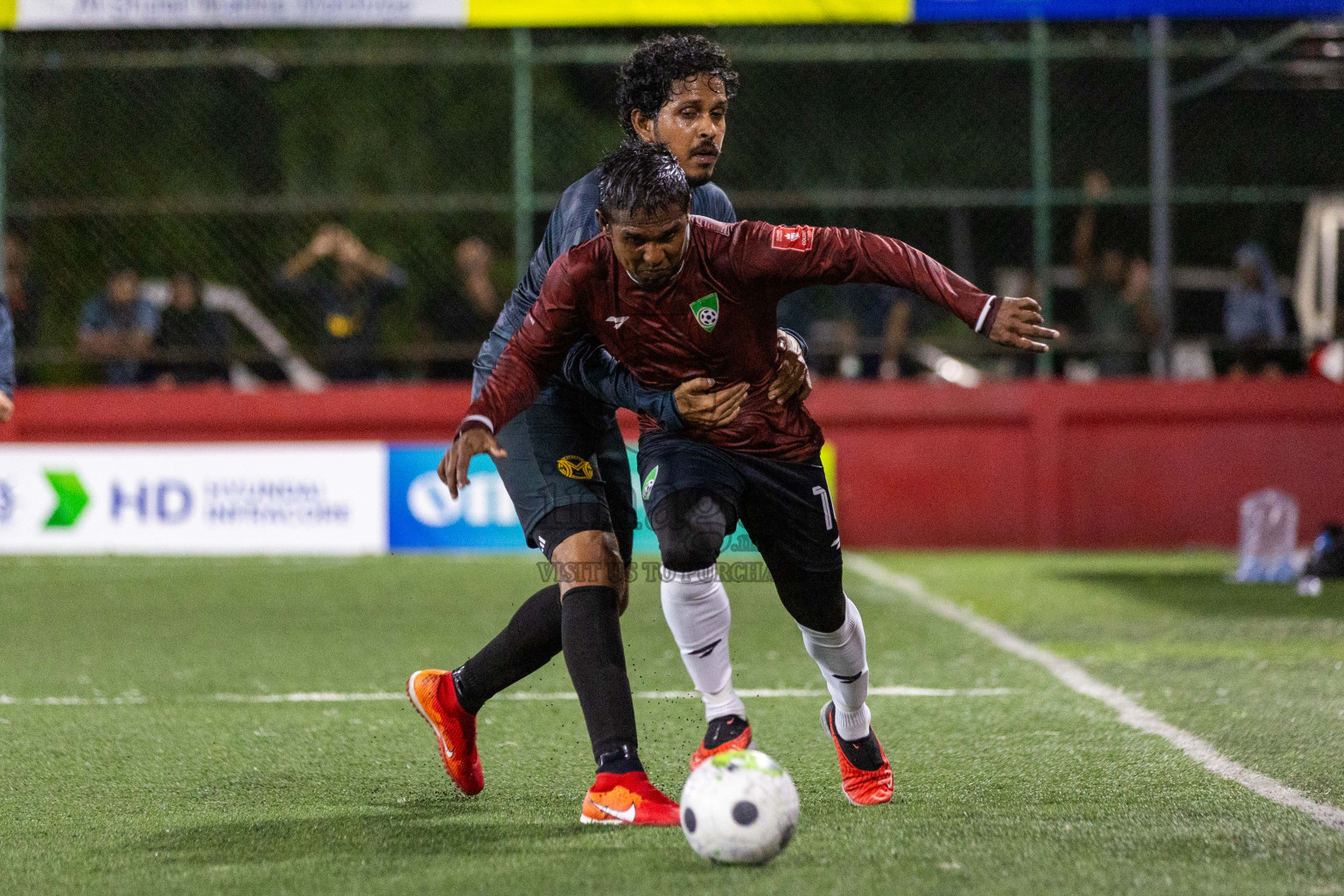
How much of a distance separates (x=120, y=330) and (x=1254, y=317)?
28.7 feet

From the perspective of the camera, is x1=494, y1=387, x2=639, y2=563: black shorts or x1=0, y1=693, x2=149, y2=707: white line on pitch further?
x1=0, y1=693, x2=149, y2=707: white line on pitch

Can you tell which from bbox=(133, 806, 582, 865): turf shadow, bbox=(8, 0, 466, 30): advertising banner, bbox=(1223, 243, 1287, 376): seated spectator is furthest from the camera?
bbox=(1223, 243, 1287, 376): seated spectator

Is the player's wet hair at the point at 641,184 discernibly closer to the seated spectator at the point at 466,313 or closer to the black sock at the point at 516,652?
the black sock at the point at 516,652

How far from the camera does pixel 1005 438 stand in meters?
12.2

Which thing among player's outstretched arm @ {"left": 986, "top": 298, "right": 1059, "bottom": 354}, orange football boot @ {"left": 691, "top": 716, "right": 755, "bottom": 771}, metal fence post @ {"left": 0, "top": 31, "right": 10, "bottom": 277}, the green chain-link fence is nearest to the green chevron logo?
the green chain-link fence

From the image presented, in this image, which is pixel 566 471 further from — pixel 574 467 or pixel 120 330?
pixel 120 330

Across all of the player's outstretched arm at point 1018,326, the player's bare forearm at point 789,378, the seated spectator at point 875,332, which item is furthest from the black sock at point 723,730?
the seated spectator at point 875,332

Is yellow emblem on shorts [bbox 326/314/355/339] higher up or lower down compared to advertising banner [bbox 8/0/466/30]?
lower down

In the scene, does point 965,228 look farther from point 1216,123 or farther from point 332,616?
point 332,616

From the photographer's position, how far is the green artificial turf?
349 centimetres

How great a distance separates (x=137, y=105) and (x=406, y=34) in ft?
11.9

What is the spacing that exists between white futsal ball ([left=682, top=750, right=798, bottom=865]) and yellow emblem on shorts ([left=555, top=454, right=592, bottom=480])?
3.04 ft

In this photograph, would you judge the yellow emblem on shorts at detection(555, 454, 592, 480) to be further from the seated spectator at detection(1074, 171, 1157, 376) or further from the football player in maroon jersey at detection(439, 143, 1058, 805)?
the seated spectator at detection(1074, 171, 1157, 376)

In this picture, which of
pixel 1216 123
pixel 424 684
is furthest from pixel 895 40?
pixel 424 684
